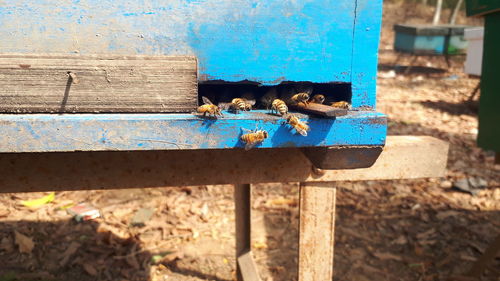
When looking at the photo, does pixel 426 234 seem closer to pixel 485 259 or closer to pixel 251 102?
pixel 485 259

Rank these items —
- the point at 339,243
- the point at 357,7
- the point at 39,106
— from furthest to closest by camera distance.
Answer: the point at 339,243, the point at 357,7, the point at 39,106

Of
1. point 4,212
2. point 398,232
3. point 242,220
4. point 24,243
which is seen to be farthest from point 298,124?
point 4,212

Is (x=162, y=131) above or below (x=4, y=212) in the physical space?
above

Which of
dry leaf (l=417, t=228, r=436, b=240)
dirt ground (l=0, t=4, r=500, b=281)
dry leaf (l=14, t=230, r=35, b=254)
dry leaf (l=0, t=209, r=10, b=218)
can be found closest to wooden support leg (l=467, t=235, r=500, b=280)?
dirt ground (l=0, t=4, r=500, b=281)

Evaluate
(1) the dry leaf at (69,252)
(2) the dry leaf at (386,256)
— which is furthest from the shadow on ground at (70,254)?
(2) the dry leaf at (386,256)

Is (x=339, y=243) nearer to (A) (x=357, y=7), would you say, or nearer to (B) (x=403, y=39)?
(A) (x=357, y=7)

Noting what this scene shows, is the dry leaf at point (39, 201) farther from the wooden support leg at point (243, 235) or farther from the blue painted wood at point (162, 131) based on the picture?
the blue painted wood at point (162, 131)

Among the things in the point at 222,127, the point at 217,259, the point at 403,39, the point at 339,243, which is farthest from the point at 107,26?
the point at 403,39
